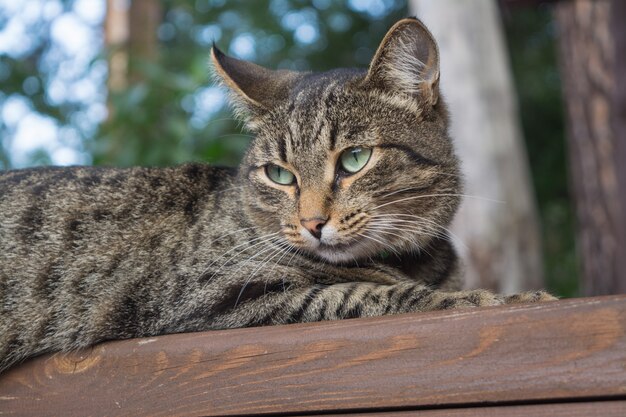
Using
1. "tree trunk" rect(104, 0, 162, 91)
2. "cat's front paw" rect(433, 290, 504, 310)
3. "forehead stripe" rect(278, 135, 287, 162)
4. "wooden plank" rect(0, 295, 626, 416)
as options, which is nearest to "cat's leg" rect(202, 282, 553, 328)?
"cat's front paw" rect(433, 290, 504, 310)

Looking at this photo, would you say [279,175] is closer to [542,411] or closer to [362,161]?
[362,161]

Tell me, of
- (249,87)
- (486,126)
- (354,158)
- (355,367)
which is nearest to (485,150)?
(486,126)

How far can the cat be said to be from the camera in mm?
2277

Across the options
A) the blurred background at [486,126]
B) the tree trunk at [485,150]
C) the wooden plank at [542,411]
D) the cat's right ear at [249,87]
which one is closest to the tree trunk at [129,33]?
the blurred background at [486,126]

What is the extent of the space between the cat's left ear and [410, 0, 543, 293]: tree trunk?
102 inches

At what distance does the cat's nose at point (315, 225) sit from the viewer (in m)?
2.28

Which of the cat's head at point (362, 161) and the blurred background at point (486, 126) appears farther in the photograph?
the blurred background at point (486, 126)

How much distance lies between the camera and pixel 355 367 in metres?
1.77

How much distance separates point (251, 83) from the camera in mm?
2719

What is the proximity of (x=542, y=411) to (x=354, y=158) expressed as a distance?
3.44ft

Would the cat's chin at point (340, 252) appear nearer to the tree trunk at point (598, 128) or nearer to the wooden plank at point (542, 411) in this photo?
the wooden plank at point (542, 411)

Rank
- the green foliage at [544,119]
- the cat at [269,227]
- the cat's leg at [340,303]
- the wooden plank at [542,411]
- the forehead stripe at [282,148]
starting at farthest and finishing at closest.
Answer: the green foliage at [544,119]
the forehead stripe at [282,148]
the cat at [269,227]
the cat's leg at [340,303]
the wooden plank at [542,411]

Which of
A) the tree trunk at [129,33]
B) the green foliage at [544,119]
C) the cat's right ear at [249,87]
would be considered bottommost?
the green foliage at [544,119]

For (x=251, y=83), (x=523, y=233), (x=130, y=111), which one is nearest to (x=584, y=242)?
(x=523, y=233)
